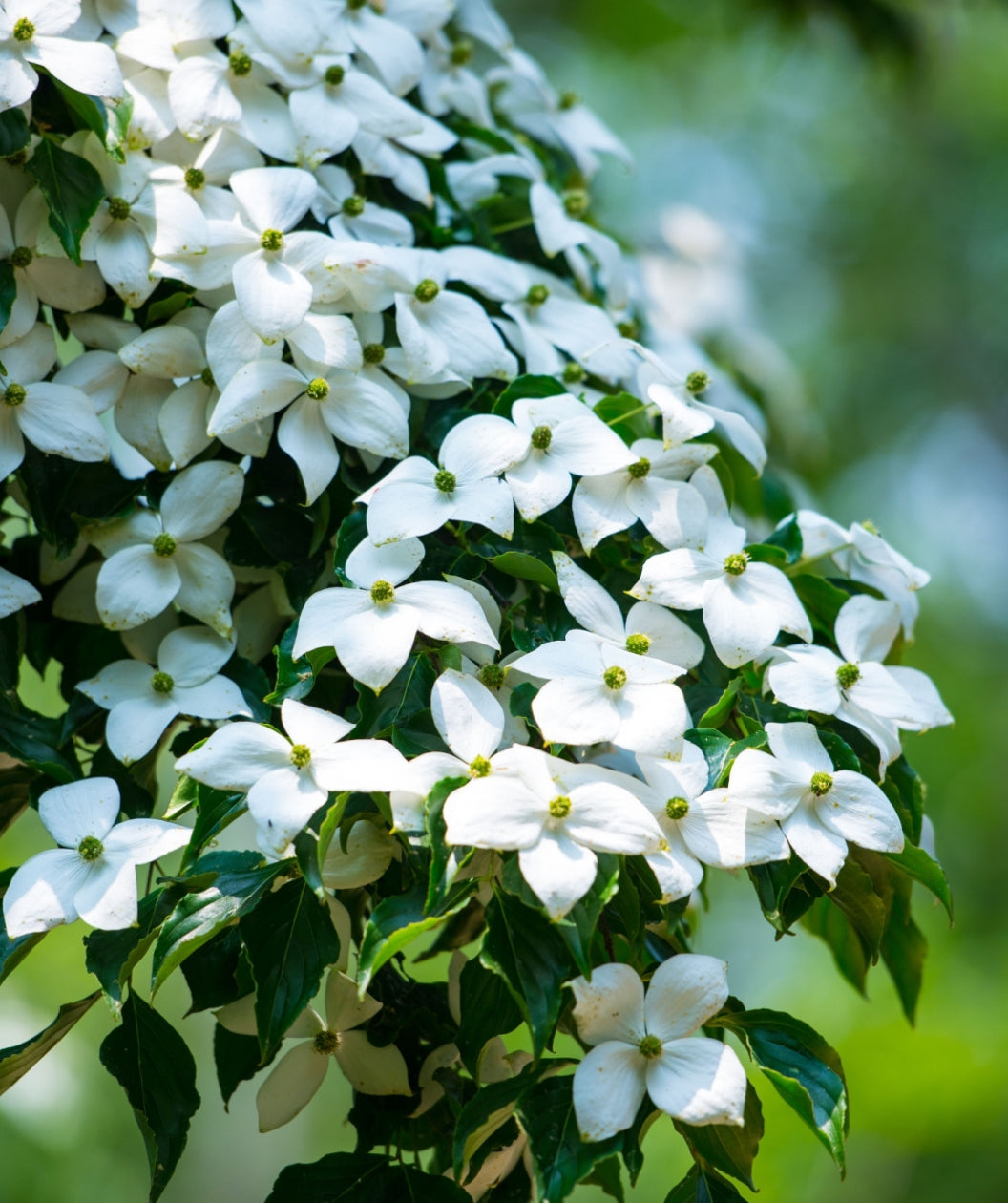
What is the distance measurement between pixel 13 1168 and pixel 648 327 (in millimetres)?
2142

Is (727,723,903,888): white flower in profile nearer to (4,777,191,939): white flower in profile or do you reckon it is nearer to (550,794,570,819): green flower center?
(550,794,570,819): green flower center

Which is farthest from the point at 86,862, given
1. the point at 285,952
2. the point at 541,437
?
the point at 541,437

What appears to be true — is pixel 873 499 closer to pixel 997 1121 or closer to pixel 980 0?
pixel 997 1121

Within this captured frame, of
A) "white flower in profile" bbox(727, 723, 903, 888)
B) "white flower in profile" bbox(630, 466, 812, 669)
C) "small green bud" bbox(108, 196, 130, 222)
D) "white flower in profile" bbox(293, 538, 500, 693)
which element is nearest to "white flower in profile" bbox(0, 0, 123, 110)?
"small green bud" bbox(108, 196, 130, 222)

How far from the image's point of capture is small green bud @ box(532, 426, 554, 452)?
0.66 meters

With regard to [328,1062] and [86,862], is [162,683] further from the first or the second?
[328,1062]

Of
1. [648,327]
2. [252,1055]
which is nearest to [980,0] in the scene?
[648,327]

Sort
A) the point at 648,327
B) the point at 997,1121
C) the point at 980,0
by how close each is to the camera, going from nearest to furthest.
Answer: the point at 648,327, the point at 980,0, the point at 997,1121

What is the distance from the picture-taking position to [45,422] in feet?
2.16

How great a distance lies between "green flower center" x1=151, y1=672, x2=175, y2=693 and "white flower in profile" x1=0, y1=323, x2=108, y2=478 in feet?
0.43

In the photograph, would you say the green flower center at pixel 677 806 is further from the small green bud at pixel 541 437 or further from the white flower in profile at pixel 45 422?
the white flower in profile at pixel 45 422

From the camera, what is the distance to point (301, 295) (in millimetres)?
654

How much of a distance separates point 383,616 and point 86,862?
0.19 meters

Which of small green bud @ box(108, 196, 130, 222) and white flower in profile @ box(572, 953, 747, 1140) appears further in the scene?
small green bud @ box(108, 196, 130, 222)
